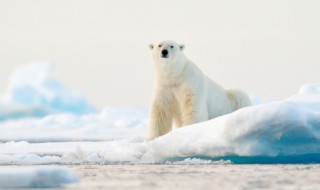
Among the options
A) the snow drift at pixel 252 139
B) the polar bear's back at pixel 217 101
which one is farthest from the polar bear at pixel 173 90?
the snow drift at pixel 252 139

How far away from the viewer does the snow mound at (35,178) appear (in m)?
4.60

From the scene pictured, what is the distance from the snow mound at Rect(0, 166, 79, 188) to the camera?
15.1ft

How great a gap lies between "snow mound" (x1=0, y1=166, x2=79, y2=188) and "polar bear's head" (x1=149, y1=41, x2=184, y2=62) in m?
4.73

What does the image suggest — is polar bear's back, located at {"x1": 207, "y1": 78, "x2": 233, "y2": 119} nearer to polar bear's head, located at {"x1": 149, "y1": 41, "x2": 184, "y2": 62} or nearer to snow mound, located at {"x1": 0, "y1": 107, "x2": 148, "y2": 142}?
polar bear's head, located at {"x1": 149, "y1": 41, "x2": 184, "y2": 62}

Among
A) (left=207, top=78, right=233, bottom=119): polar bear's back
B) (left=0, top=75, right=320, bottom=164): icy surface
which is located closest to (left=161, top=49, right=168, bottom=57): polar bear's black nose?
(left=207, top=78, right=233, bottom=119): polar bear's back

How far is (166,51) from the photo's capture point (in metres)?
9.29

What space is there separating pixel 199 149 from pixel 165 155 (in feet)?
1.53

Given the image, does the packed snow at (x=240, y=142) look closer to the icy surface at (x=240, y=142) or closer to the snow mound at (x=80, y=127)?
the icy surface at (x=240, y=142)

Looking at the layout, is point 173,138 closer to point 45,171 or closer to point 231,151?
point 231,151

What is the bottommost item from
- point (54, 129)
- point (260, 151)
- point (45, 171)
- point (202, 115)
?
point (45, 171)

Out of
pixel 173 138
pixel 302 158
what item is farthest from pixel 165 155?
pixel 302 158

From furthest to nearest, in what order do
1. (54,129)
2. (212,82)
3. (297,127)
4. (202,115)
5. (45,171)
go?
(54,129) → (212,82) → (202,115) → (297,127) → (45,171)

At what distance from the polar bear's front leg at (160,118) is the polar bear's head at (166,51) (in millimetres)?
566

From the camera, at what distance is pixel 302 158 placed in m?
6.86
